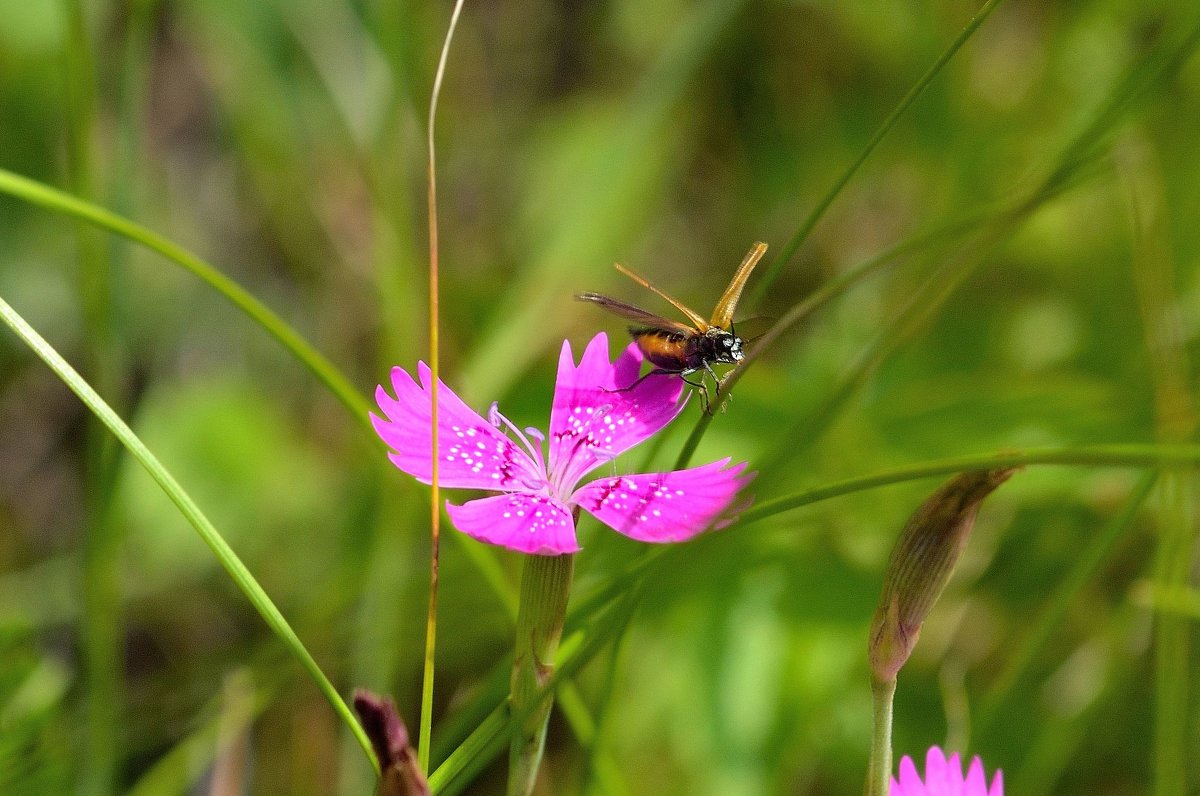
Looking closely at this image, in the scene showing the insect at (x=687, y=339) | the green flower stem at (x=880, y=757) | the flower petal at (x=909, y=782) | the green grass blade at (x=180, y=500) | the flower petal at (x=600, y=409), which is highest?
the insect at (x=687, y=339)

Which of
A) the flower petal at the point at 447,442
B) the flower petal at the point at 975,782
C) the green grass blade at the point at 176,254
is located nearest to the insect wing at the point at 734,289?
the flower petal at the point at 447,442

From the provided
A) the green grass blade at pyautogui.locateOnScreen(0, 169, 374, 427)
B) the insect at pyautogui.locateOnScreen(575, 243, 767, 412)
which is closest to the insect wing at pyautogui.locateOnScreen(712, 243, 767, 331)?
the insect at pyautogui.locateOnScreen(575, 243, 767, 412)

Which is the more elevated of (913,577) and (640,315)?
(640,315)

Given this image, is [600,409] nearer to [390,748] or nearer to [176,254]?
[176,254]

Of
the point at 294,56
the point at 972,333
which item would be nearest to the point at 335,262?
the point at 294,56

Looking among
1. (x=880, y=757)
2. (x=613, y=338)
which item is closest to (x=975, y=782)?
(x=880, y=757)

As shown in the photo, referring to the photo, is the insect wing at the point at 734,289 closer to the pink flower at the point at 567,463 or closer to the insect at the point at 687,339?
the insect at the point at 687,339
